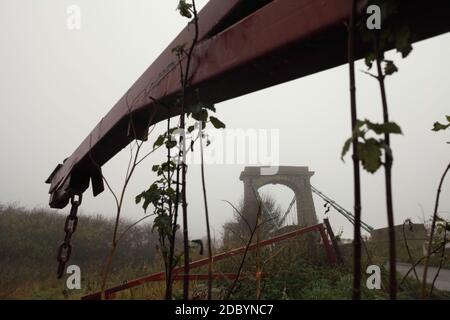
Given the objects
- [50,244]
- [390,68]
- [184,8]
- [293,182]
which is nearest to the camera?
[390,68]

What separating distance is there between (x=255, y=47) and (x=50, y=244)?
17.8 meters

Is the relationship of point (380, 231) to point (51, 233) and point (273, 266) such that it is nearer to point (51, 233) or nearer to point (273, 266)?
point (273, 266)

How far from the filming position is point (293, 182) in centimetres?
2547

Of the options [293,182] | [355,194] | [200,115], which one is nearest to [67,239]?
[200,115]

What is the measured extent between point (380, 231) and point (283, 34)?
19.7 m

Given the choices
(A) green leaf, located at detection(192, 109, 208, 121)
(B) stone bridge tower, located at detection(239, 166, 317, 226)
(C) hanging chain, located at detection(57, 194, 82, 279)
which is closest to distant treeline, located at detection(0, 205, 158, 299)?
(B) stone bridge tower, located at detection(239, 166, 317, 226)

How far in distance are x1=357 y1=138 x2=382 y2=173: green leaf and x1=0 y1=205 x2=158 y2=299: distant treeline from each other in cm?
1259

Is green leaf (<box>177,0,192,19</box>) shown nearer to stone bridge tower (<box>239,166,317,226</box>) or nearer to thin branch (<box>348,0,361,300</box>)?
thin branch (<box>348,0,361,300</box>)

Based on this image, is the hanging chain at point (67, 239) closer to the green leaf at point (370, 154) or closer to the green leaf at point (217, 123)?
the green leaf at point (217, 123)

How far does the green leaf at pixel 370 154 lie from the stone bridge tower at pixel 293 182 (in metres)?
23.2

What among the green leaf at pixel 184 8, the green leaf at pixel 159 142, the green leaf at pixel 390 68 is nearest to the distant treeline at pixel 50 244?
the green leaf at pixel 159 142

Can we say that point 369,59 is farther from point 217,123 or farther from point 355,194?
point 217,123
